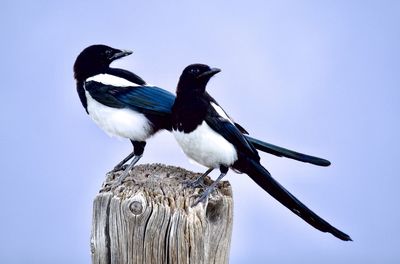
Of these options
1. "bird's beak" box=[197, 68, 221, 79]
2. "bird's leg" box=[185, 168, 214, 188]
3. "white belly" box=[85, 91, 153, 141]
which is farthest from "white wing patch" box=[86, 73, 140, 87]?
"bird's leg" box=[185, 168, 214, 188]

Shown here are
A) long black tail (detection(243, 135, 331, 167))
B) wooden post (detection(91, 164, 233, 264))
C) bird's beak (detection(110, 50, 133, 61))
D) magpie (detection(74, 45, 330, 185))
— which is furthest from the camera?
bird's beak (detection(110, 50, 133, 61))

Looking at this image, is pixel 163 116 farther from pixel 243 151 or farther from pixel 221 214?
pixel 221 214

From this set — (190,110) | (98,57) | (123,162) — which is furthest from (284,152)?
(98,57)

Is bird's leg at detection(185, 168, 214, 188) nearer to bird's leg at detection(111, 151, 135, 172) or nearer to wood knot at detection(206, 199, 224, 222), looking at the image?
wood knot at detection(206, 199, 224, 222)

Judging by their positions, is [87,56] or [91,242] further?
[87,56]

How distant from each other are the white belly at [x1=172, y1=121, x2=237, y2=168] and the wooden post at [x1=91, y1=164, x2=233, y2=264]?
17cm

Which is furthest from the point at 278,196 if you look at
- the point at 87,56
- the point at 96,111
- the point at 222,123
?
the point at 87,56

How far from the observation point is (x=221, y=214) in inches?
97.0

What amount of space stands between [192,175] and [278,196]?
43cm

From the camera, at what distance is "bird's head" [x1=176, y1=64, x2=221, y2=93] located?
104 inches

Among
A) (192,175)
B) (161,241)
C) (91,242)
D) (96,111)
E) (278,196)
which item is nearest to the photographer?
(161,241)

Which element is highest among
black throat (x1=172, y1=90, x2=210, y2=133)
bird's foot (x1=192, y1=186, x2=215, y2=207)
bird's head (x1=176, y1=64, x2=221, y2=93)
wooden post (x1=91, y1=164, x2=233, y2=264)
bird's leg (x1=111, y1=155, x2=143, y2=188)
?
bird's head (x1=176, y1=64, x2=221, y2=93)

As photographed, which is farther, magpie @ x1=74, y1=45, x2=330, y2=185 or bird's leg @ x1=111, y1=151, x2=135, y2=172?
bird's leg @ x1=111, y1=151, x2=135, y2=172

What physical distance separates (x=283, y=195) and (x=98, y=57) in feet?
3.82
